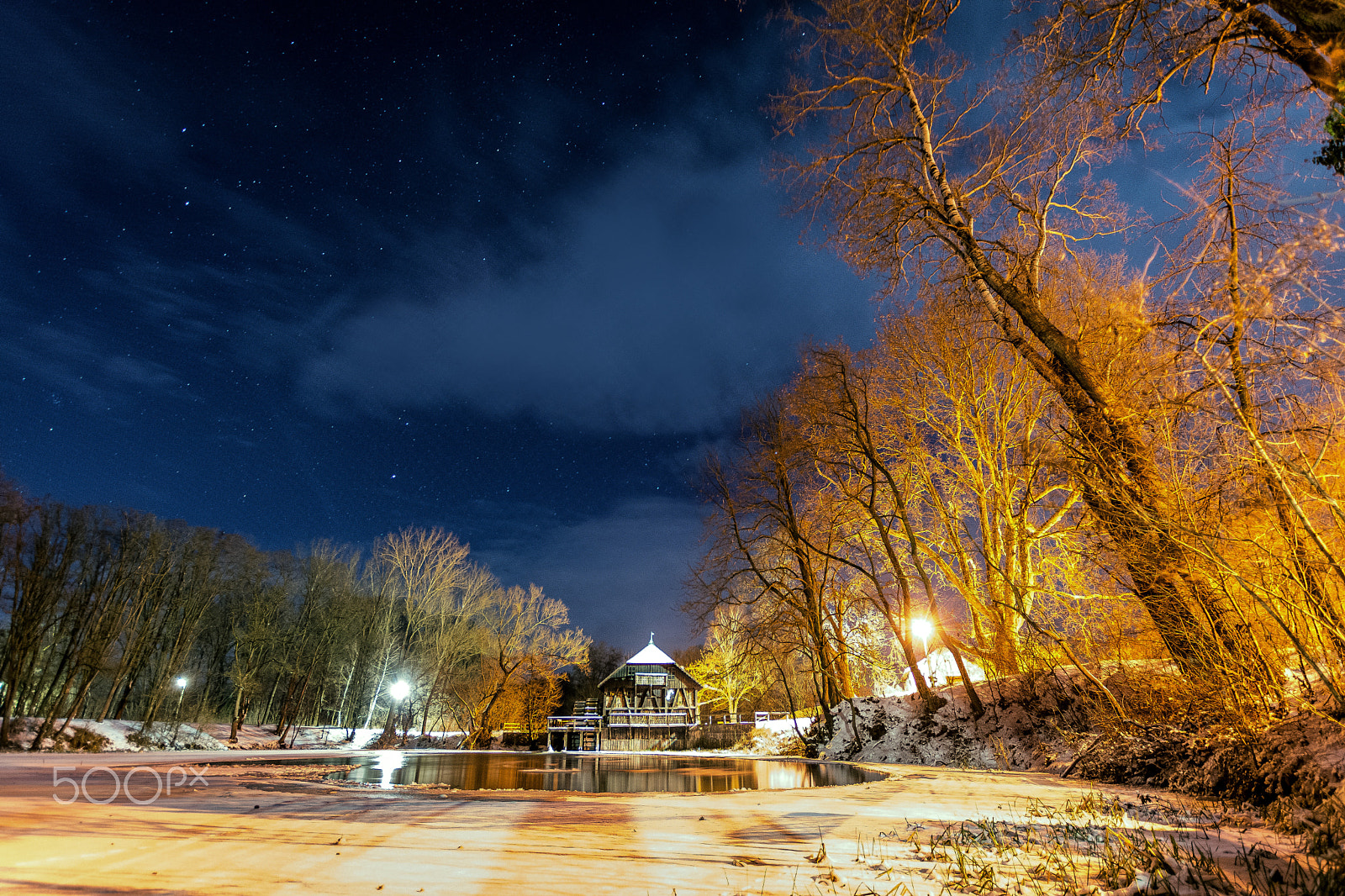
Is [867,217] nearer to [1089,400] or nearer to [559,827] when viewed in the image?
[1089,400]

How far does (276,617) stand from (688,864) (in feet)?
124

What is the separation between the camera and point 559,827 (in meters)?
2.89

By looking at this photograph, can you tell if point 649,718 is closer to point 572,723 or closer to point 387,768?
point 572,723

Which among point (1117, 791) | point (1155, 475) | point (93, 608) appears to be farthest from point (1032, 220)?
point (93, 608)

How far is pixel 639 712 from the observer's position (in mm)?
31344

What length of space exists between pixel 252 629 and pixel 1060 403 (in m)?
33.8

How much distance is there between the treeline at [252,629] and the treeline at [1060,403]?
18.9m

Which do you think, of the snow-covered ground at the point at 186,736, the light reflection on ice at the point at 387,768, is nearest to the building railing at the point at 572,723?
the snow-covered ground at the point at 186,736

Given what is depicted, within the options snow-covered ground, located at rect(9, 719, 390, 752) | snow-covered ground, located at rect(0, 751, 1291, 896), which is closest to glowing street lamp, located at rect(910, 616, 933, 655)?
snow-covered ground, located at rect(0, 751, 1291, 896)

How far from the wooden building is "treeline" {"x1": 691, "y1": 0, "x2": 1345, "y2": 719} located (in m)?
13.1

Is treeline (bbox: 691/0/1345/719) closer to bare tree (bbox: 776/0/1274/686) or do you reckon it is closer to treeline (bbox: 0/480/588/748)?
bare tree (bbox: 776/0/1274/686)

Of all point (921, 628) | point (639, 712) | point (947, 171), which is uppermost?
point (947, 171)

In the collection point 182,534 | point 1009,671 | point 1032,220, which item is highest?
point 182,534

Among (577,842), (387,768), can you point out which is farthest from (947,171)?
(387,768)
